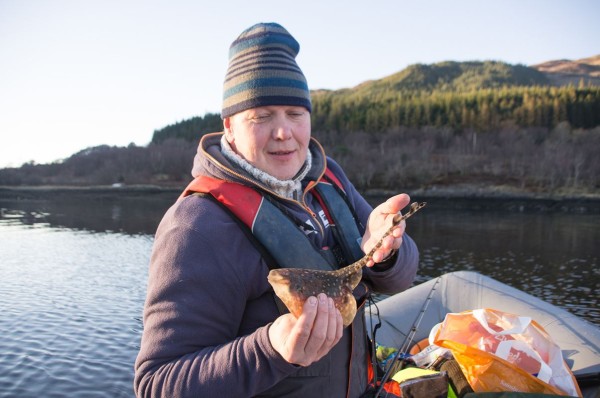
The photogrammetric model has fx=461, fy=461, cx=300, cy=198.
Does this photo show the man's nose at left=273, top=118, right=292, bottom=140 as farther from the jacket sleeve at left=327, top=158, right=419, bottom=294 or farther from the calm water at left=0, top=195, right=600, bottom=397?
the calm water at left=0, top=195, right=600, bottom=397

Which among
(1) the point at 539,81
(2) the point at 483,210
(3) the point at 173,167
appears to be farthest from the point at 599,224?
(1) the point at 539,81

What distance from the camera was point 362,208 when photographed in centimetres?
292

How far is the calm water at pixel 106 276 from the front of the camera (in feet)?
32.7

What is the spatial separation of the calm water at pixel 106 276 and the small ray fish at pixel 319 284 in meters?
8.57

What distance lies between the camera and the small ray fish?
173 centimetres

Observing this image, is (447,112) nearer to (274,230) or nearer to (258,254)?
(274,230)

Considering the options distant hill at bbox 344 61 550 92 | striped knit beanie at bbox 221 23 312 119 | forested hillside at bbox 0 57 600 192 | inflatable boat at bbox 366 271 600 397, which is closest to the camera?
striped knit beanie at bbox 221 23 312 119

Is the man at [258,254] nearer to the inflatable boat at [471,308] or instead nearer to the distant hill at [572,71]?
the inflatable boat at [471,308]

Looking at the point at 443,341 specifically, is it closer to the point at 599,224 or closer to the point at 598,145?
the point at 599,224

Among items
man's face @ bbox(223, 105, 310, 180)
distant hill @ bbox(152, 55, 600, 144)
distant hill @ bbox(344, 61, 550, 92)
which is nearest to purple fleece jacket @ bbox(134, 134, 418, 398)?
man's face @ bbox(223, 105, 310, 180)

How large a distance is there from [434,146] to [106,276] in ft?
211

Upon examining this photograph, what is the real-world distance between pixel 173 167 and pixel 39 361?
71.7m

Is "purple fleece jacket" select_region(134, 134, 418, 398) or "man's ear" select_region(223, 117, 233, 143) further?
"man's ear" select_region(223, 117, 233, 143)

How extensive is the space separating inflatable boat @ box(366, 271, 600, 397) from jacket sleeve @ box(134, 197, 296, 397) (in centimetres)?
431
